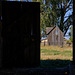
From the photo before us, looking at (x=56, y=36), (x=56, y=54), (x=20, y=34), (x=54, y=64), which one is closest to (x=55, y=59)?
(x=54, y=64)

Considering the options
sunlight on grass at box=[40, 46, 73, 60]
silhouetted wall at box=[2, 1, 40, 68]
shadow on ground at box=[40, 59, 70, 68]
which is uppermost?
silhouetted wall at box=[2, 1, 40, 68]

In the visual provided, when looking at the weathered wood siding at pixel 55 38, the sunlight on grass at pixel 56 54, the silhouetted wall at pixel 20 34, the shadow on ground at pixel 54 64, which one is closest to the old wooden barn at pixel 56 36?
the weathered wood siding at pixel 55 38

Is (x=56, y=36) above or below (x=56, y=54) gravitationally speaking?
above

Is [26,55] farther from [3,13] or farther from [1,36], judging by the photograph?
[3,13]

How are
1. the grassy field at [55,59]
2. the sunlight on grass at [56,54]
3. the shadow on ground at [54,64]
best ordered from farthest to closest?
the sunlight on grass at [56,54] → the grassy field at [55,59] → the shadow on ground at [54,64]

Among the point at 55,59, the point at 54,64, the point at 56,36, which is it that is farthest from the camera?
the point at 56,36

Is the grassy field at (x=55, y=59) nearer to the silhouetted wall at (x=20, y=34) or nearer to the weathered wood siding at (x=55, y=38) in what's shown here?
the silhouetted wall at (x=20, y=34)

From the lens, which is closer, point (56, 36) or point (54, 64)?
point (54, 64)

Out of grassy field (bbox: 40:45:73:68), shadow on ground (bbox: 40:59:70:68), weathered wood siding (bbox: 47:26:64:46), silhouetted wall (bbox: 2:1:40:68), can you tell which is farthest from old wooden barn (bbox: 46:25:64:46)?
silhouetted wall (bbox: 2:1:40:68)

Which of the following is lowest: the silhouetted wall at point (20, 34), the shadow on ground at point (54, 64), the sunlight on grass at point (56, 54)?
the sunlight on grass at point (56, 54)

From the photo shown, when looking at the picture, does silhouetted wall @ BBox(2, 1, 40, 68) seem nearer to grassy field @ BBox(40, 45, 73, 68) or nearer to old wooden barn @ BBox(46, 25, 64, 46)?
grassy field @ BBox(40, 45, 73, 68)

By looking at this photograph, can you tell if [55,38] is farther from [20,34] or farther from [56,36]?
[20,34]

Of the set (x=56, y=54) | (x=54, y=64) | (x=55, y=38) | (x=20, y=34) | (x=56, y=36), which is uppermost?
(x=56, y=36)

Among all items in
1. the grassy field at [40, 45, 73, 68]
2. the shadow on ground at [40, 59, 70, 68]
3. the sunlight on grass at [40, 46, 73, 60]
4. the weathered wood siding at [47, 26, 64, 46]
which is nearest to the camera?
the shadow on ground at [40, 59, 70, 68]
